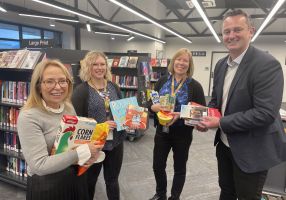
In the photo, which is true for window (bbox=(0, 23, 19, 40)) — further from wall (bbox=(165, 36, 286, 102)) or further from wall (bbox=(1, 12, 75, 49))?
wall (bbox=(165, 36, 286, 102))

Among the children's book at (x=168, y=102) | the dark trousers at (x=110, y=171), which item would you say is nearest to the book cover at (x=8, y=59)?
the dark trousers at (x=110, y=171)

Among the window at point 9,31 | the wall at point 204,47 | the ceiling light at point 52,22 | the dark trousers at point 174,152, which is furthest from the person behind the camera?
the wall at point 204,47

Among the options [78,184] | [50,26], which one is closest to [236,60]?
[78,184]

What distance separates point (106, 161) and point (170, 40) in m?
12.5

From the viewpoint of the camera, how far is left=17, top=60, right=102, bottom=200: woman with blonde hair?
4.75 ft

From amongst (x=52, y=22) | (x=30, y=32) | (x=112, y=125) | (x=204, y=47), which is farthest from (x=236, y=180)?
(x=204, y=47)

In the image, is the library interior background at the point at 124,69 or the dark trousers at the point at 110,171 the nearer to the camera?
the dark trousers at the point at 110,171

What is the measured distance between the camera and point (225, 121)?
166 cm

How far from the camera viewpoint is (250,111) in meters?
1.57

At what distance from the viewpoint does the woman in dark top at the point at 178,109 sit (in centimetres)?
256

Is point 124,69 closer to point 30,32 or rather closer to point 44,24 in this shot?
point 44,24

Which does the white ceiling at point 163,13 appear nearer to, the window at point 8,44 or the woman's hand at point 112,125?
the window at point 8,44

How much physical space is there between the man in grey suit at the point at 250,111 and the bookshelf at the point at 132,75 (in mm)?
3889

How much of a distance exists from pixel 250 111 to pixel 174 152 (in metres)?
1.29
